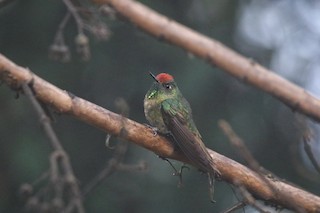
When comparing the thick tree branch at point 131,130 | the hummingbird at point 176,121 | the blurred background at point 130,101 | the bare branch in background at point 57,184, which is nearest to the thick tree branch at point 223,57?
the thick tree branch at point 131,130

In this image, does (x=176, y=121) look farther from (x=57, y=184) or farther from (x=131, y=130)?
(x=57, y=184)

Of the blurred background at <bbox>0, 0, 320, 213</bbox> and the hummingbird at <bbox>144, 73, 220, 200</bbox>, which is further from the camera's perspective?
the blurred background at <bbox>0, 0, 320, 213</bbox>

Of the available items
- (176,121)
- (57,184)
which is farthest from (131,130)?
(57,184)

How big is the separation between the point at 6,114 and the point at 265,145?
99.1 inches

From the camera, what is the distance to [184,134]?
4.16 metres

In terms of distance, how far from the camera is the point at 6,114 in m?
9.10

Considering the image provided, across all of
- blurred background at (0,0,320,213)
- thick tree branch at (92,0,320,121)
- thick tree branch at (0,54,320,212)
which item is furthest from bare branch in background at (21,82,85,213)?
blurred background at (0,0,320,213)

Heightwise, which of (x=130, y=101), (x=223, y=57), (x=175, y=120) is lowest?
(x=130, y=101)

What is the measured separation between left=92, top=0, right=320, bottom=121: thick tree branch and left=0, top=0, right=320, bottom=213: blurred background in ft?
18.0

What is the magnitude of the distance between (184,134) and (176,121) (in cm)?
16

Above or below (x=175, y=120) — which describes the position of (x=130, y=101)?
below

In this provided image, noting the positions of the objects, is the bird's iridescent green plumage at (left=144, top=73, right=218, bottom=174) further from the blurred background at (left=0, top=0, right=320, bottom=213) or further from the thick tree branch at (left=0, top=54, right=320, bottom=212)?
the blurred background at (left=0, top=0, right=320, bottom=213)

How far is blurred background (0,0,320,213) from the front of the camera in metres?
8.93

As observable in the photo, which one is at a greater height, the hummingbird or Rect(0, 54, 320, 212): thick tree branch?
Rect(0, 54, 320, 212): thick tree branch
